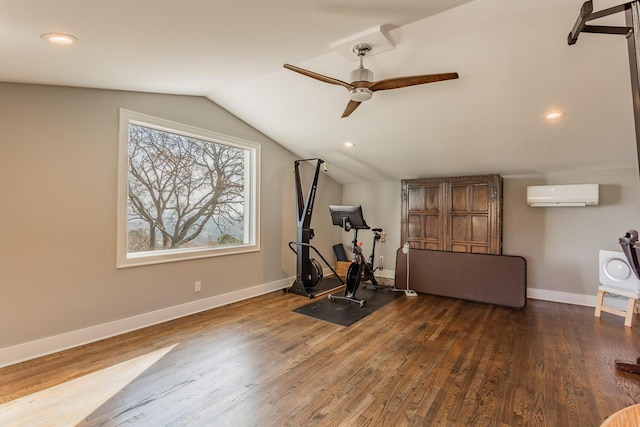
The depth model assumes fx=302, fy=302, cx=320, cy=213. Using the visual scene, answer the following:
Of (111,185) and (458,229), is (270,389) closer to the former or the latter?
(111,185)

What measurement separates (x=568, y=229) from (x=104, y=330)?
20.2ft

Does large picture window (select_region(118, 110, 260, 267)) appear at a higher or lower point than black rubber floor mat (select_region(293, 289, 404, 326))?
higher

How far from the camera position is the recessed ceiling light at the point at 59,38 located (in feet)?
6.15

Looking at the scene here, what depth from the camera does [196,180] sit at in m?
4.16

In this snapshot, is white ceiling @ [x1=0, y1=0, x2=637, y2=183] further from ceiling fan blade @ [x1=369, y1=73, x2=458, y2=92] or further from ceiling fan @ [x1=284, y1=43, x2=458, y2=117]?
ceiling fan blade @ [x1=369, y1=73, x2=458, y2=92]

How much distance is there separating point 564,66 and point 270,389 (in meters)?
3.63

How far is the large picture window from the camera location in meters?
3.47

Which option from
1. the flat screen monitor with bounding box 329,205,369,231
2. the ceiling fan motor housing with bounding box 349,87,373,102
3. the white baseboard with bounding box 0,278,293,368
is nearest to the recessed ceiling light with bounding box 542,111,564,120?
the ceiling fan motor housing with bounding box 349,87,373,102

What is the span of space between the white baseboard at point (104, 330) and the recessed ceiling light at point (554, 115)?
175 inches

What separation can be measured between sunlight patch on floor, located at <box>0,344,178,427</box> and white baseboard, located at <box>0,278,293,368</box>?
707 millimetres

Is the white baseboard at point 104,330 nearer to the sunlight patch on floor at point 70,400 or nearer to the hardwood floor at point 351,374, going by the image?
the hardwood floor at point 351,374

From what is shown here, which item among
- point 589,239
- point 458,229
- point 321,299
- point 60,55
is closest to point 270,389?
point 321,299

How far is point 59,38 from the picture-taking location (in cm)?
192

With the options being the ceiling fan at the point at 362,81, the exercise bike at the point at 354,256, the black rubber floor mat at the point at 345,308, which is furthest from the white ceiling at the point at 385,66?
the black rubber floor mat at the point at 345,308
